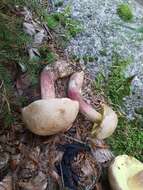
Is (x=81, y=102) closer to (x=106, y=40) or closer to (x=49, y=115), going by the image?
(x=49, y=115)

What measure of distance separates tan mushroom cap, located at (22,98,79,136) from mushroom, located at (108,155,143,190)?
0.89 feet

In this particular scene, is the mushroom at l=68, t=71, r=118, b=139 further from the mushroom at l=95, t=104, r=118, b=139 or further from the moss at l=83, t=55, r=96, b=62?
the moss at l=83, t=55, r=96, b=62

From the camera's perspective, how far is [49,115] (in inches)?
62.1

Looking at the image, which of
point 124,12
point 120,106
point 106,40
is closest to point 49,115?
point 120,106

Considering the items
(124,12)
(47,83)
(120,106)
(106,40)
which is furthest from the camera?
(124,12)

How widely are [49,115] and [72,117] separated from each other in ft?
0.29

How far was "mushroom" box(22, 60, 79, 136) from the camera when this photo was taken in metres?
1.58

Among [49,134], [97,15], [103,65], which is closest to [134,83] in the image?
[103,65]

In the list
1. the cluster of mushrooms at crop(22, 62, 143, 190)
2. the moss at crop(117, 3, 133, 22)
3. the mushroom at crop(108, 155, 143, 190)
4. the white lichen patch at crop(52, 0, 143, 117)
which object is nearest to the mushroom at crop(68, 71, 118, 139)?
the cluster of mushrooms at crop(22, 62, 143, 190)

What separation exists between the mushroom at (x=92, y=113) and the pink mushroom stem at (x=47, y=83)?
9 cm

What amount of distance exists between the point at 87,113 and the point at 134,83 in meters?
0.49

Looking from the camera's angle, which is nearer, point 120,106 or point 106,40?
point 120,106

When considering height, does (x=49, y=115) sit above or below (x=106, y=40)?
above

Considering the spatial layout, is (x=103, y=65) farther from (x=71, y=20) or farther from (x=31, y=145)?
(x=31, y=145)
